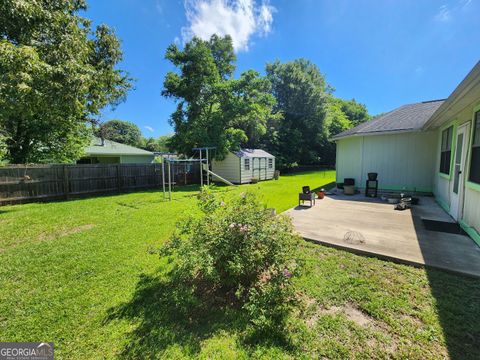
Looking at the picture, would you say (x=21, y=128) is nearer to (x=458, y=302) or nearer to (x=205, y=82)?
(x=205, y=82)

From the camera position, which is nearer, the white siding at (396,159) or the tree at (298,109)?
the white siding at (396,159)

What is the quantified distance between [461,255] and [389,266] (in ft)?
4.11

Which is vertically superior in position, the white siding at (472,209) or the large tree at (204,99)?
the large tree at (204,99)

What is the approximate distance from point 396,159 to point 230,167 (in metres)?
9.80

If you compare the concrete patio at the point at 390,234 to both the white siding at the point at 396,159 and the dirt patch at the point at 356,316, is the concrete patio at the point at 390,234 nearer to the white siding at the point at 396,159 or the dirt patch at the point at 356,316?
the dirt patch at the point at 356,316

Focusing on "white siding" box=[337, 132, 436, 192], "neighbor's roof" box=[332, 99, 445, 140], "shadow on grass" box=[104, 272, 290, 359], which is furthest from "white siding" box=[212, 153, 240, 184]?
"shadow on grass" box=[104, 272, 290, 359]

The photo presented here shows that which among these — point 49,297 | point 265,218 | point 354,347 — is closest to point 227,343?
point 354,347

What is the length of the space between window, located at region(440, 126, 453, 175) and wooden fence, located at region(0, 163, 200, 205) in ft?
43.0

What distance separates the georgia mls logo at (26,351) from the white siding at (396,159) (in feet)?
35.0

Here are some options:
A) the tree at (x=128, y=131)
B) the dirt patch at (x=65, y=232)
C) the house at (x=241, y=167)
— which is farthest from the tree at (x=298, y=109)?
the tree at (x=128, y=131)

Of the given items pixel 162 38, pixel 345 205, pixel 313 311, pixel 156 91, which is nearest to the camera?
pixel 313 311

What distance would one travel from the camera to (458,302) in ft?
7.47

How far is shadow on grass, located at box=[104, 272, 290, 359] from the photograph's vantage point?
74.0 inches

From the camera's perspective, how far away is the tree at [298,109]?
85.9 feet
